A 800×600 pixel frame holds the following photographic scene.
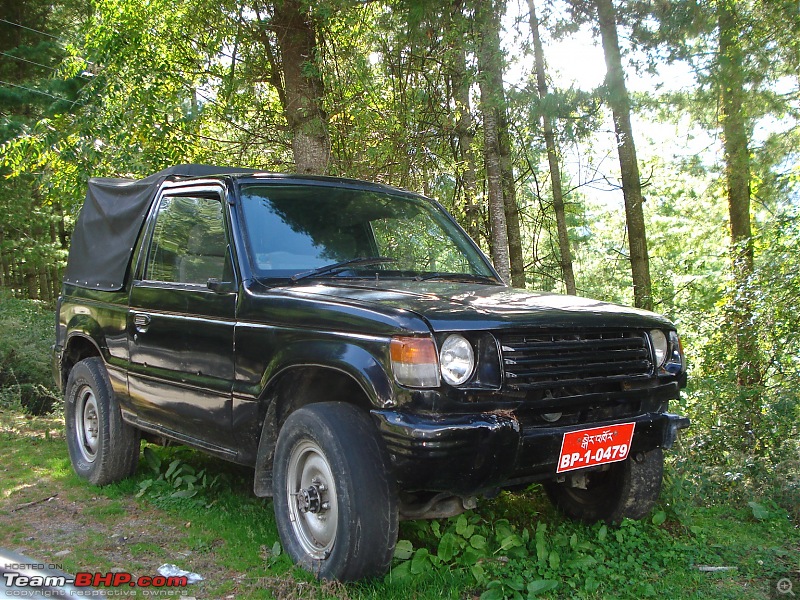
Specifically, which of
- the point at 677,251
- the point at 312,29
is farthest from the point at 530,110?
the point at 677,251

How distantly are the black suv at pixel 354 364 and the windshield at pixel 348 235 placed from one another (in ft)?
0.04

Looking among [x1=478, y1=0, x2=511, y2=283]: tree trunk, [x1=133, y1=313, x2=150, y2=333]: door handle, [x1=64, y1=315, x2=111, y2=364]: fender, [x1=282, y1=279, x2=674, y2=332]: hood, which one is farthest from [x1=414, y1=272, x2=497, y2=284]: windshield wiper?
[x1=478, y1=0, x2=511, y2=283]: tree trunk

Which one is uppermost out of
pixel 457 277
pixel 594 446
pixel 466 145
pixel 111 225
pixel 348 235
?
pixel 466 145

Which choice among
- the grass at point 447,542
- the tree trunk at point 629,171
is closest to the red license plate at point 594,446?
the grass at point 447,542

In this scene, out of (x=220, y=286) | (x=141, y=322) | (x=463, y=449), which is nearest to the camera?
(x=463, y=449)

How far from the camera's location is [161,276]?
4750 mm

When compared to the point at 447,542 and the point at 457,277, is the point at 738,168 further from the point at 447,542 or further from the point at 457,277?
the point at 447,542

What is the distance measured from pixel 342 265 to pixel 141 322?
154 cm

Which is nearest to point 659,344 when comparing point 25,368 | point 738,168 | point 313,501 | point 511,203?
point 313,501

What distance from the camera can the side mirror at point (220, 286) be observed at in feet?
13.1

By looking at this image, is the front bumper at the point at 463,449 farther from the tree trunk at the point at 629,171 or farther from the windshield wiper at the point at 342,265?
the tree trunk at the point at 629,171

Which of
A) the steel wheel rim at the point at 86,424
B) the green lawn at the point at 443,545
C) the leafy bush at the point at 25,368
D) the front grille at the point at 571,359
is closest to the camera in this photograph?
the front grille at the point at 571,359

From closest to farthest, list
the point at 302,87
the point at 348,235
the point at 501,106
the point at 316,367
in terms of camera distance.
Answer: the point at 316,367 → the point at 348,235 → the point at 501,106 → the point at 302,87

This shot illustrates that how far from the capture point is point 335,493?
3.29 m
